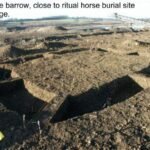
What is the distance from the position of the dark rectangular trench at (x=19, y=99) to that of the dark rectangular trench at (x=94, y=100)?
1.11 metres

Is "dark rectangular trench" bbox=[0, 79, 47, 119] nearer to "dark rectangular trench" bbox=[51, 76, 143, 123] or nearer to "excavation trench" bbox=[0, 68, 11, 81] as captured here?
"dark rectangular trench" bbox=[51, 76, 143, 123]

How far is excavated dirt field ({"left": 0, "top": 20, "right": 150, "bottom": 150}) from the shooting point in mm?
7312

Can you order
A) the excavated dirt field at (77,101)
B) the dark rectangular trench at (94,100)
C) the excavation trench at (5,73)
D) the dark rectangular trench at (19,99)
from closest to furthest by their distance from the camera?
the excavated dirt field at (77,101), the dark rectangular trench at (94,100), the dark rectangular trench at (19,99), the excavation trench at (5,73)

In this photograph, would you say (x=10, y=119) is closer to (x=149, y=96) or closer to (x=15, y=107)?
(x=15, y=107)

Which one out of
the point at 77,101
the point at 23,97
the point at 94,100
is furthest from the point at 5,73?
the point at 94,100

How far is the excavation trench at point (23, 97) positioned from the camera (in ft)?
37.3

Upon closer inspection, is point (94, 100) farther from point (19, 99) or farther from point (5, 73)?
point (5, 73)

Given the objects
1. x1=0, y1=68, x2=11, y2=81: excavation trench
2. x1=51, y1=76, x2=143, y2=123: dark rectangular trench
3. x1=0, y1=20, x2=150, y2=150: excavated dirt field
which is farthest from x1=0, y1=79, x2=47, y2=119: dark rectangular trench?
x1=0, y1=68, x2=11, y2=81: excavation trench

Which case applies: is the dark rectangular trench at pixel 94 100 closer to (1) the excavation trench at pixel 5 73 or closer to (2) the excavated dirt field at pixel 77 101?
(2) the excavated dirt field at pixel 77 101

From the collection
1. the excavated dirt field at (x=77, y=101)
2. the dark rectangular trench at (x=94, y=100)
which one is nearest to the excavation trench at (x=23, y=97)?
the excavated dirt field at (x=77, y=101)

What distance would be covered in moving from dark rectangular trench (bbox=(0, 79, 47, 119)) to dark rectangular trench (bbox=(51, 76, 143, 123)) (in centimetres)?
111

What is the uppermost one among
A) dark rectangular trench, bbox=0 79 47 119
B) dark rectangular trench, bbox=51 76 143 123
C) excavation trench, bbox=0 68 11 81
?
dark rectangular trench, bbox=51 76 143 123

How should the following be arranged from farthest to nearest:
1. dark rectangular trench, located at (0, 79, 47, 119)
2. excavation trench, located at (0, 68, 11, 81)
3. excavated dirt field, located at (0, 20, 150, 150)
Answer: excavation trench, located at (0, 68, 11, 81)
dark rectangular trench, located at (0, 79, 47, 119)
excavated dirt field, located at (0, 20, 150, 150)

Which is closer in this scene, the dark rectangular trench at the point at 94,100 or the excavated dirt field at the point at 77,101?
the excavated dirt field at the point at 77,101
